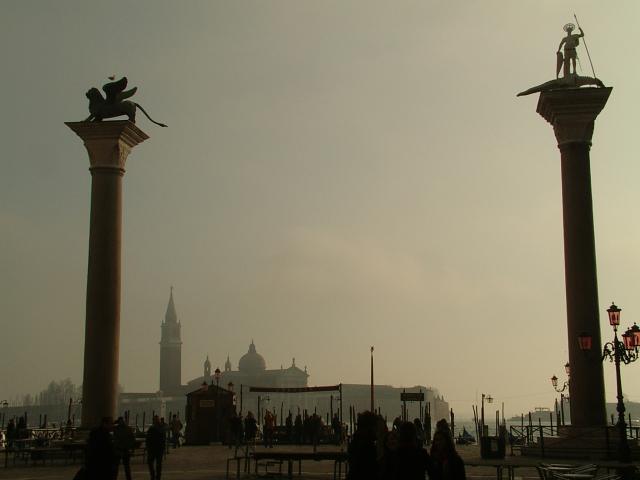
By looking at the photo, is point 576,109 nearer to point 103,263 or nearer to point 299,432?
point 103,263

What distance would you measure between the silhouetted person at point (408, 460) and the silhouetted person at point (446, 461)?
0.30m

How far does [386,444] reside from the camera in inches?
367

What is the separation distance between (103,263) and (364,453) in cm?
1636

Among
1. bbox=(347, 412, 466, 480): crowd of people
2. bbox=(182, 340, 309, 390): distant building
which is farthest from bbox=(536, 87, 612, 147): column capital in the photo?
bbox=(182, 340, 309, 390): distant building

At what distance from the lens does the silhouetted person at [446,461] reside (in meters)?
8.86

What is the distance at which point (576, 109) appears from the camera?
23.5m

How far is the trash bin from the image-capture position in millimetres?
22641

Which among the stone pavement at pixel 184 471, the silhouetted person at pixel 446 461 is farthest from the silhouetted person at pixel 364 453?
the stone pavement at pixel 184 471

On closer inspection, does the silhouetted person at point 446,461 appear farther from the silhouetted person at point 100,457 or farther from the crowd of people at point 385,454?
the silhouetted person at point 100,457

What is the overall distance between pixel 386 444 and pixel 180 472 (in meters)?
12.0

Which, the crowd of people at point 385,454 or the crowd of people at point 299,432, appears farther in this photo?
the crowd of people at point 299,432

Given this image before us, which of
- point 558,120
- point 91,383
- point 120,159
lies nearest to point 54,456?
point 91,383

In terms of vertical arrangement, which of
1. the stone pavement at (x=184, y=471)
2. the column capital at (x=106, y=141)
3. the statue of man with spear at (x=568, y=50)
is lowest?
the stone pavement at (x=184, y=471)

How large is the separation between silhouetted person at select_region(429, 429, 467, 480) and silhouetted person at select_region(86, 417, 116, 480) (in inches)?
188
